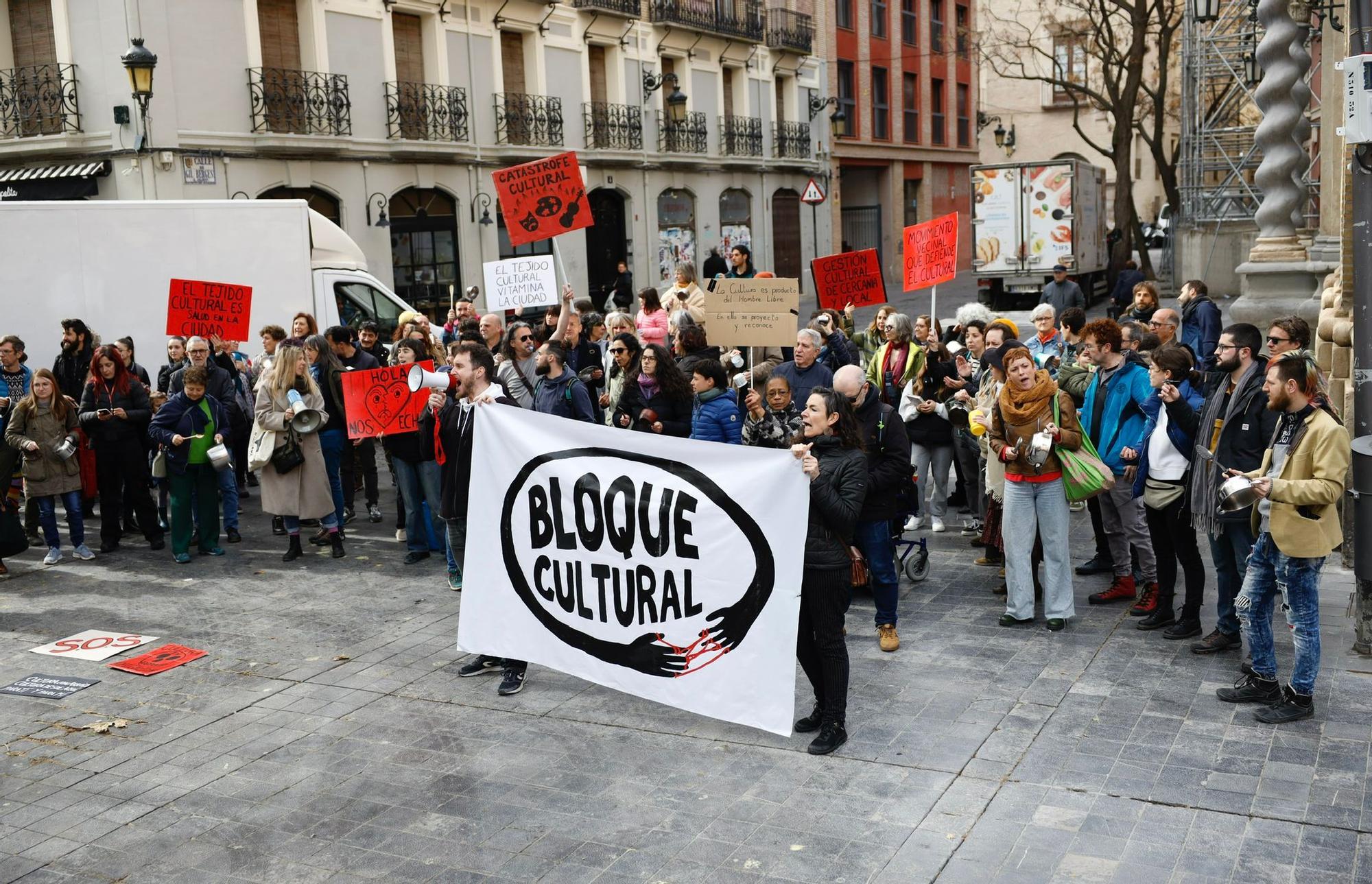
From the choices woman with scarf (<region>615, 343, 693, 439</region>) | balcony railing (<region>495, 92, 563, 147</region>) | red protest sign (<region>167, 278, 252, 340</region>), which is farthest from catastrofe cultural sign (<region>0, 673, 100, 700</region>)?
balcony railing (<region>495, 92, 563, 147</region>)

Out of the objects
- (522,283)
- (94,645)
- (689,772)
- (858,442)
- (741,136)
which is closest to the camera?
(689,772)

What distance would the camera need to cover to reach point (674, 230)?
33969 mm

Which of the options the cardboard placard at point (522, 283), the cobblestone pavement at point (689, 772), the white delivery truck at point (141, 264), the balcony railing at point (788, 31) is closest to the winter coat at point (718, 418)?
the cobblestone pavement at point (689, 772)

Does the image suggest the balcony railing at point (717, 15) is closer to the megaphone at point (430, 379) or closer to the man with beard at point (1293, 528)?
the megaphone at point (430, 379)

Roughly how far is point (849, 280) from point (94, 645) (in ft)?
26.0

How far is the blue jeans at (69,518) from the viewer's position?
10.5 meters

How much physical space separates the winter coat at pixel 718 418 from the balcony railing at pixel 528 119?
66.8 feet

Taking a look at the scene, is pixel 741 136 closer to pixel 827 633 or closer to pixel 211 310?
pixel 211 310

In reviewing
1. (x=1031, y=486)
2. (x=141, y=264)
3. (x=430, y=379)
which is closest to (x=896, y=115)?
(x=141, y=264)

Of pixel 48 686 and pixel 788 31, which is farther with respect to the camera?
pixel 788 31

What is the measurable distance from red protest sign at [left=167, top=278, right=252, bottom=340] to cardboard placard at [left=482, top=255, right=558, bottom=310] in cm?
236

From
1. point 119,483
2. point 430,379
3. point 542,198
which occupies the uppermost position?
point 542,198

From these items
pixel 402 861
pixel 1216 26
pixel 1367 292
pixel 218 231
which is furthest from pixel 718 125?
pixel 402 861

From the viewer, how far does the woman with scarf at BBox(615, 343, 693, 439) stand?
356 inches
